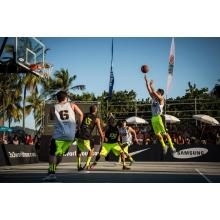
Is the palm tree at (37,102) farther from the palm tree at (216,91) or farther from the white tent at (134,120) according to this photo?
the palm tree at (216,91)

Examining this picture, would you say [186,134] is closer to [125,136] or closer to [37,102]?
[125,136]

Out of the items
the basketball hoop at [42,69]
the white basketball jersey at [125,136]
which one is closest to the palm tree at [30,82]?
the basketball hoop at [42,69]

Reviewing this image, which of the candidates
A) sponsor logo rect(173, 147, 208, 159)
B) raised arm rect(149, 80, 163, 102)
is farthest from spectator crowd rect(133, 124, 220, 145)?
raised arm rect(149, 80, 163, 102)

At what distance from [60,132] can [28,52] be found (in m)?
6.80

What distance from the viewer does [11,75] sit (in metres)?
17.1

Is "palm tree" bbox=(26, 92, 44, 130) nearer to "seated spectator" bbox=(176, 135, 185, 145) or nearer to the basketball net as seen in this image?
the basketball net

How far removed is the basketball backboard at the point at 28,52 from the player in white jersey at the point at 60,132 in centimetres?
504

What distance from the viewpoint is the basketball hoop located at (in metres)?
14.1

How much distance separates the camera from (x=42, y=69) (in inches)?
572

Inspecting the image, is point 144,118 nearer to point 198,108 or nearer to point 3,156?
point 198,108

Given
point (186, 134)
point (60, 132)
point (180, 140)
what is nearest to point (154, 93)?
point (60, 132)

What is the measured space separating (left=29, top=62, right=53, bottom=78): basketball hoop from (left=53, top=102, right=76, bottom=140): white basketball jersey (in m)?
6.31
